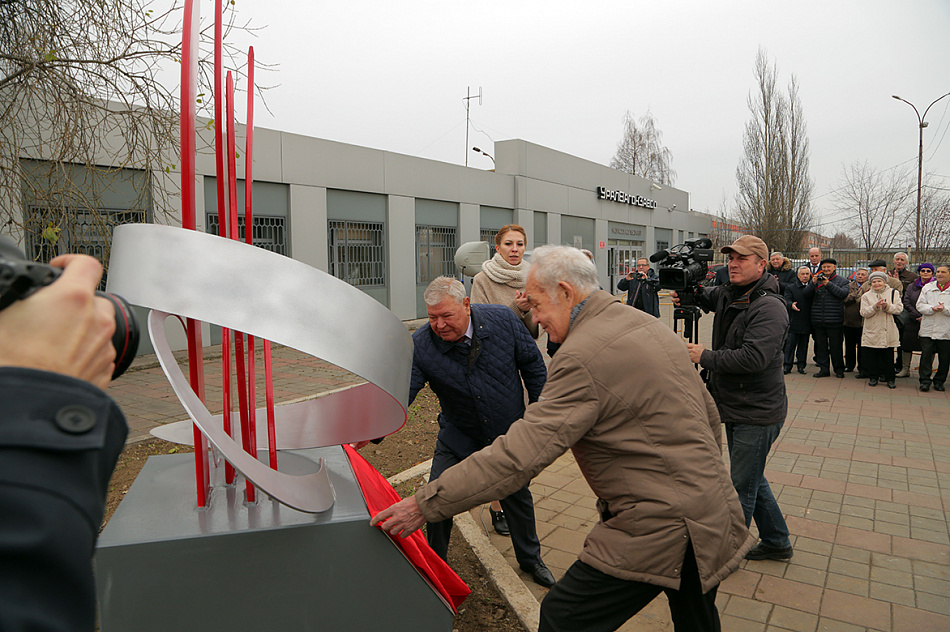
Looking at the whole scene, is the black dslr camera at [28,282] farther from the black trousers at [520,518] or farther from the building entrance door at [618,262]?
the building entrance door at [618,262]

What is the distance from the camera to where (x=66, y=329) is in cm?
78

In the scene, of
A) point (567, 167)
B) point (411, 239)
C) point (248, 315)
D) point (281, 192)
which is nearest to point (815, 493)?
point (248, 315)

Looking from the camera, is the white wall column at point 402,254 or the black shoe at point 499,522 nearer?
the black shoe at point 499,522

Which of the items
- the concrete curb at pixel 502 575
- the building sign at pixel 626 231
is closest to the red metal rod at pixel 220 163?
the concrete curb at pixel 502 575

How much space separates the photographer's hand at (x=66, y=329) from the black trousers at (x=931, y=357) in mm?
10674

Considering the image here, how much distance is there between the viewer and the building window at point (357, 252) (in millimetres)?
16828

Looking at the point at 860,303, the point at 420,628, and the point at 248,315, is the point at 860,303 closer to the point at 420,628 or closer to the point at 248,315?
the point at 420,628

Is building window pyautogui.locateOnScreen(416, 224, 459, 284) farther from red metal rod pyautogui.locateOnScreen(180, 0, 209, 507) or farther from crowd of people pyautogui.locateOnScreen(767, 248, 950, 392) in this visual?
red metal rod pyautogui.locateOnScreen(180, 0, 209, 507)

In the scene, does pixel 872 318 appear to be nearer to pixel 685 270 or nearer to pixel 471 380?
pixel 685 270

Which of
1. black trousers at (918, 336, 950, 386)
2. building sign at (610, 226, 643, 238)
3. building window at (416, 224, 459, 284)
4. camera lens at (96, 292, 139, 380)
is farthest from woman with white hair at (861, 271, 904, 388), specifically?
building sign at (610, 226, 643, 238)

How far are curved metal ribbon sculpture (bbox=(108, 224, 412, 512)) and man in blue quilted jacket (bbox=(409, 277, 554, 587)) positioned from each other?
1209mm

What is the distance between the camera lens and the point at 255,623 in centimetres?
223

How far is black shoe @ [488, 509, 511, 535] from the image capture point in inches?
170

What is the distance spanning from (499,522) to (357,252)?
1398 cm
